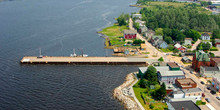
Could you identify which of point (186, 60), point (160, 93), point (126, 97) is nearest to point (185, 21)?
point (186, 60)

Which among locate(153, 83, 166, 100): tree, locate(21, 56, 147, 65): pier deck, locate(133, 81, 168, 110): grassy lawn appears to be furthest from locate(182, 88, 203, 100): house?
locate(21, 56, 147, 65): pier deck

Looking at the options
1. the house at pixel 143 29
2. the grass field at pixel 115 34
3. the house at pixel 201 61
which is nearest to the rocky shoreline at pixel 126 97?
the house at pixel 201 61

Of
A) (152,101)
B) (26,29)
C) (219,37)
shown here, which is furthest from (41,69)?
(219,37)

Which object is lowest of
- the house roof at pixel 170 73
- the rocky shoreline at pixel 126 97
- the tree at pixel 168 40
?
the rocky shoreline at pixel 126 97

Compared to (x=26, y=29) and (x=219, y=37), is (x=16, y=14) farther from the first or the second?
(x=219, y=37)

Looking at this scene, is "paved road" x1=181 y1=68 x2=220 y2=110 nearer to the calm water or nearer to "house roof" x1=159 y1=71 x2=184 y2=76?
"house roof" x1=159 y1=71 x2=184 y2=76

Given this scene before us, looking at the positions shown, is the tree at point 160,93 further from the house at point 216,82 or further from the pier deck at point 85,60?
the pier deck at point 85,60

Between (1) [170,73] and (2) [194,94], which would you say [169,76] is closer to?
(1) [170,73]
